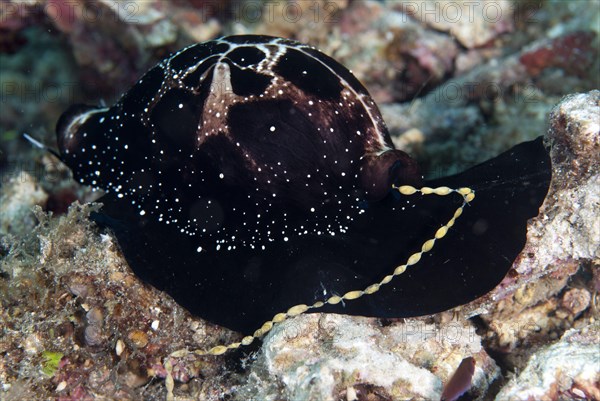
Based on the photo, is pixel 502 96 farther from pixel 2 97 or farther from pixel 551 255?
pixel 2 97

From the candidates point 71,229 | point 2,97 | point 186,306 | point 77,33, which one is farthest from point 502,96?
point 2,97

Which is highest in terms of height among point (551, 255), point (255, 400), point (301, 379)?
point (551, 255)

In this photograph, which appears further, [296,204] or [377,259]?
[296,204]

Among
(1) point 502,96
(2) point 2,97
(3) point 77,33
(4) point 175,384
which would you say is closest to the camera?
(4) point 175,384

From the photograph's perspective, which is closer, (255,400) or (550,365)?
(550,365)
